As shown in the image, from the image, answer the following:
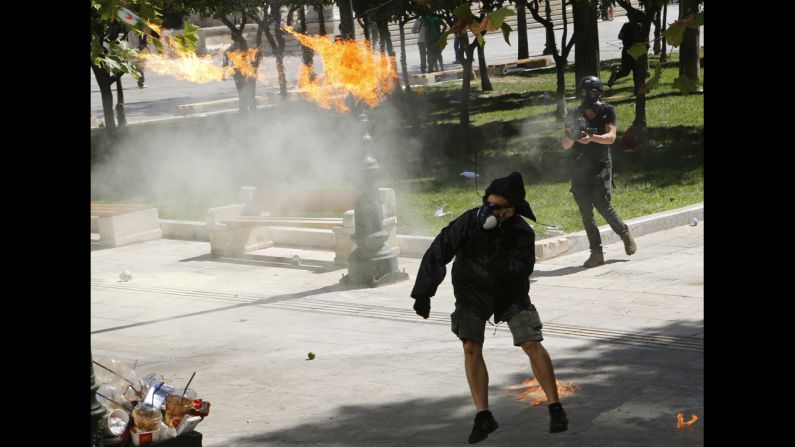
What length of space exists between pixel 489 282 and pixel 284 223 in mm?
7202

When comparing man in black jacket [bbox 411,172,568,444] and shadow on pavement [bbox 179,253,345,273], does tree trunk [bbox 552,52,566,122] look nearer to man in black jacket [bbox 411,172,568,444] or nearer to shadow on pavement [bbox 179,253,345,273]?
shadow on pavement [bbox 179,253,345,273]

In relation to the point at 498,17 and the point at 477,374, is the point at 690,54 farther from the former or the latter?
the point at 498,17

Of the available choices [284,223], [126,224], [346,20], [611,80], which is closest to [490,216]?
[346,20]

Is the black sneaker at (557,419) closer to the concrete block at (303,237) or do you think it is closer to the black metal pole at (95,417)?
the black metal pole at (95,417)

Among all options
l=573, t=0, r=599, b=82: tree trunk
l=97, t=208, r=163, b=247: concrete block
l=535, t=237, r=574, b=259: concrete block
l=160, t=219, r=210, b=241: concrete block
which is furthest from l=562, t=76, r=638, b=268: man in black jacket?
l=573, t=0, r=599, b=82: tree trunk

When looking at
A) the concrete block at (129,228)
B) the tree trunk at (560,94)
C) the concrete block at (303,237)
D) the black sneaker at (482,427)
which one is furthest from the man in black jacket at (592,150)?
the tree trunk at (560,94)

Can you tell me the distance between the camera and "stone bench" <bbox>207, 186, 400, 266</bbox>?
523 inches

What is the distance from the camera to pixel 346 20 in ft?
41.0

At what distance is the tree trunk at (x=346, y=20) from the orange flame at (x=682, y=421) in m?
6.56

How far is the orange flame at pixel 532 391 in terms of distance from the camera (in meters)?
7.69

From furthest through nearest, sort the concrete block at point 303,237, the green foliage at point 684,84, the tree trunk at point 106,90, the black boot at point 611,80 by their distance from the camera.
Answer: the black boot at point 611,80
the tree trunk at point 106,90
the concrete block at point 303,237
the green foliage at point 684,84

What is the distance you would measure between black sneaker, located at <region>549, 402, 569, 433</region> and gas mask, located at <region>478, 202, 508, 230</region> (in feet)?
3.56

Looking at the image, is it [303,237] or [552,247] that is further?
[303,237]

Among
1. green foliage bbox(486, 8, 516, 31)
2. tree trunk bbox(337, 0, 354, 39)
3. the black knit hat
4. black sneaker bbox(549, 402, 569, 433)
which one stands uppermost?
green foliage bbox(486, 8, 516, 31)
